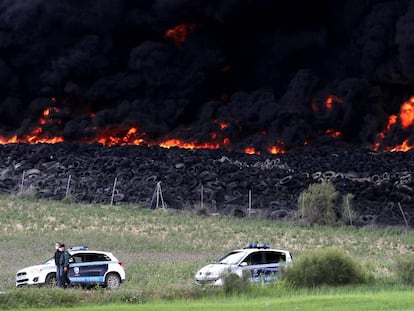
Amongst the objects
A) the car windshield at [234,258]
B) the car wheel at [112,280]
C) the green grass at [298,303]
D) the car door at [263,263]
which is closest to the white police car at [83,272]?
the car wheel at [112,280]

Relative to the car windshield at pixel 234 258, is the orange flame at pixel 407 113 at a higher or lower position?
higher

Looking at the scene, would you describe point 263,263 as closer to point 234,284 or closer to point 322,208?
point 234,284

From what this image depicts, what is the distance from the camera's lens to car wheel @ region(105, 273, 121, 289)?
26.9 m

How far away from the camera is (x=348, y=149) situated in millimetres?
78812

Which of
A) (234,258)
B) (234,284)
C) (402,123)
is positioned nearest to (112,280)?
(234,258)

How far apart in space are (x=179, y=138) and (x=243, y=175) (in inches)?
1158

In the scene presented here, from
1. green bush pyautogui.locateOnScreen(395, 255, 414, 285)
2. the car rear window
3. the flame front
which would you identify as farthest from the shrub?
the flame front

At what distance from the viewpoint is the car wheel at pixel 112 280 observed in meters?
26.9

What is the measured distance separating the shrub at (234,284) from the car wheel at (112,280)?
538 centimetres

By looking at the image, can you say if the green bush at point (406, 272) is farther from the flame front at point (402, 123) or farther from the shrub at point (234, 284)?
the flame front at point (402, 123)

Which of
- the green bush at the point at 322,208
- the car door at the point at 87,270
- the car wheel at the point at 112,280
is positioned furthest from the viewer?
the green bush at the point at 322,208

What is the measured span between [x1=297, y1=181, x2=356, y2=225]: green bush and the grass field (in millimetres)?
1847

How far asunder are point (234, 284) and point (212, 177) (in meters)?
39.3

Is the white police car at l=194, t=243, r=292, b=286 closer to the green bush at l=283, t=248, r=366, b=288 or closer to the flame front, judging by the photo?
the green bush at l=283, t=248, r=366, b=288
